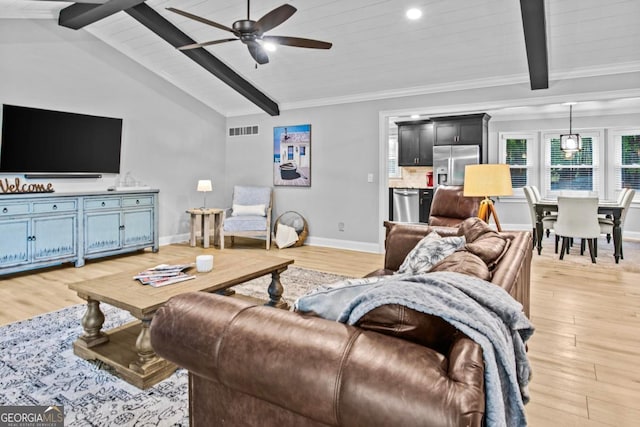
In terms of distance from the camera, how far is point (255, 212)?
6.40 meters

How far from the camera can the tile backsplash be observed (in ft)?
27.2

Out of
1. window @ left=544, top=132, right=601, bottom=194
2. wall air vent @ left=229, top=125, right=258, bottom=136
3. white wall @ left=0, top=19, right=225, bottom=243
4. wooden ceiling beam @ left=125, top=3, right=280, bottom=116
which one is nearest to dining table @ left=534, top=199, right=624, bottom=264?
Result: window @ left=544, top=132, right=601, bottom=194

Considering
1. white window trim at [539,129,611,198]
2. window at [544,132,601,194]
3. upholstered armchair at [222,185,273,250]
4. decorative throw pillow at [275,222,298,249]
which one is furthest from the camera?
window at [544,132,601,194]

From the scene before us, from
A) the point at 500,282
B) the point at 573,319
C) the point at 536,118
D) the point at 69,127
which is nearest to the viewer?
the point at 500,282

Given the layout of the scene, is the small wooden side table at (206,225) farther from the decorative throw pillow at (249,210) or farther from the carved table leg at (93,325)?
the carved table leg at (93,325)

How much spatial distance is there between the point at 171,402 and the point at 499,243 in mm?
1841

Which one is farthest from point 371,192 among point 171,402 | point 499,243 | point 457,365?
point 457,365

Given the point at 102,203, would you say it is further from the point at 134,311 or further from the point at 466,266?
the point at 466,266

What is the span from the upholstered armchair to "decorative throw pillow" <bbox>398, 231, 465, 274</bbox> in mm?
3885

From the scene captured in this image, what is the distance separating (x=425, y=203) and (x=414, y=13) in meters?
4.45

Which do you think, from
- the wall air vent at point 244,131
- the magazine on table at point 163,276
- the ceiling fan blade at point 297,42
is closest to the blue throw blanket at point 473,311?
the magazine on table at point 163,276

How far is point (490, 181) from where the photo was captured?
123 inches

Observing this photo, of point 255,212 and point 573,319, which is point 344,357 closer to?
point 573,319

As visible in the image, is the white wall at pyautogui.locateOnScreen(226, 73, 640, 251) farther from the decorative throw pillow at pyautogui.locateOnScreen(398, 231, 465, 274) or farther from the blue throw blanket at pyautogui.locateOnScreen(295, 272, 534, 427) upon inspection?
the blue throw blanket at pyautogui.locateOnScreen(295, 272, 534, 427)
